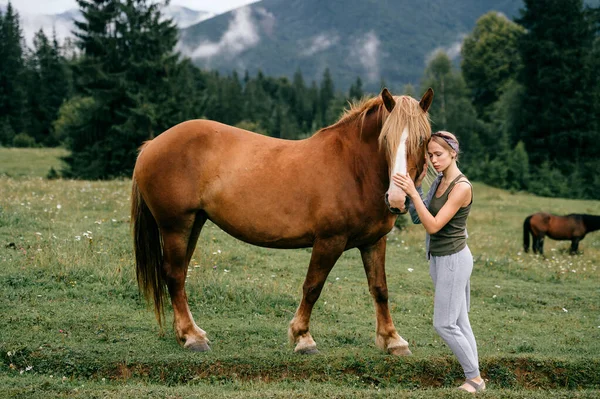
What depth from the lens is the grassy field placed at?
518 centimetres

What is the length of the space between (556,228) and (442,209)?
41.2 ft

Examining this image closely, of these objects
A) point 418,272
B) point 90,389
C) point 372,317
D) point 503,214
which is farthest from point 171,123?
point 90,389

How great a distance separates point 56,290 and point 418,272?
6712mm

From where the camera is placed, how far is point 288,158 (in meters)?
5.83

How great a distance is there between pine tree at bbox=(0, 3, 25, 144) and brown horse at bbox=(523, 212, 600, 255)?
52.6m

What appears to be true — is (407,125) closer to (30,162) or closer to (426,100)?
(426,100)

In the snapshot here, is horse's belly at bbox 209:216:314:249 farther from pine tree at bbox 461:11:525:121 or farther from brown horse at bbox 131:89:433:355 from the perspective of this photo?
pine tree at bbox 461:11:525:121

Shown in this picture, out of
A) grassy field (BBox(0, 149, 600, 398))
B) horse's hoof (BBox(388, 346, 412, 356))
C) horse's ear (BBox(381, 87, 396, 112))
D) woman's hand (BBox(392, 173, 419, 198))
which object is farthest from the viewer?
horse's hoof (BBox(388, 346, 412, 356))

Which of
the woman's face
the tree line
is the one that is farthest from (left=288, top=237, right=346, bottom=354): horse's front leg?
the tree line

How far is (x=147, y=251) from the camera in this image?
21.0 ft

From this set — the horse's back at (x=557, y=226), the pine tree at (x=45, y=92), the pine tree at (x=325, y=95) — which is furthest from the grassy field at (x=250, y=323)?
the pine tree at (x=325, y=95)

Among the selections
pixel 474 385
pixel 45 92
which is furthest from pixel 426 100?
pixel 45 92

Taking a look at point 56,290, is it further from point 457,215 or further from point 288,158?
point 457,215

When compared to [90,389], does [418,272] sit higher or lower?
lower
